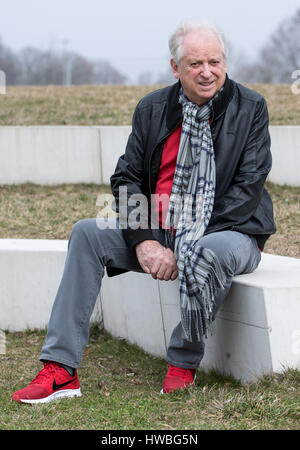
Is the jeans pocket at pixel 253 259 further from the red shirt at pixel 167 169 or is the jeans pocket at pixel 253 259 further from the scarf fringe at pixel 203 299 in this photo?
the red shirt at pixel 167 169

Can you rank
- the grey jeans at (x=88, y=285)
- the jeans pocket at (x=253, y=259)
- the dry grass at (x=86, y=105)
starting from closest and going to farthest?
1. the grey jeans at (x=88, y=285)
2. the jeans pocket at (x=253, y=259)
3. the dry grass at (x=86, y=105)

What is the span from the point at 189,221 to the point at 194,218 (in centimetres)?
3

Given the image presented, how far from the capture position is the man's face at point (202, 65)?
137 inches

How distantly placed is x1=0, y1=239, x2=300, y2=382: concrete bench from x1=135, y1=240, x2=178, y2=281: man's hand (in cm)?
31

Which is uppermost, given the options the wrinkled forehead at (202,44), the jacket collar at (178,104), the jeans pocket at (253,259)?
the wrinkled forehead at (202,44)

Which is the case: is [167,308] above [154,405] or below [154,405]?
above

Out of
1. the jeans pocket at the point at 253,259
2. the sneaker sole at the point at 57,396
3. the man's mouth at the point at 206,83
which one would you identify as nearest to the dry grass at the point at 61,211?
the jeans pocket at the point at 253,259

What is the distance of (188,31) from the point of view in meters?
3.51

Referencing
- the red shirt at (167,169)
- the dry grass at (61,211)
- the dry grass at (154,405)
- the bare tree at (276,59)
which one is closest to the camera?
the dry grass at (154,405)

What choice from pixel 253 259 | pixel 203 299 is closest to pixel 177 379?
pixel 203 299

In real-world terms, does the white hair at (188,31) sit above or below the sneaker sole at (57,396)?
above

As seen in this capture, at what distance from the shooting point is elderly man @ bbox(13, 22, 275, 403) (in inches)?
135

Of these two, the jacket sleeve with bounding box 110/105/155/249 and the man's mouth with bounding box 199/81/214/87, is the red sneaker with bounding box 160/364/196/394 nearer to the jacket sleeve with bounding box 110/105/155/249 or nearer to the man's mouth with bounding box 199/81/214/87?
the jacket sleeve with bounding box 110/105/155/249

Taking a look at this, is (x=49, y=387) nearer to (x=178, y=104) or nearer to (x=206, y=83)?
(x=178, y=104)
